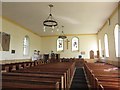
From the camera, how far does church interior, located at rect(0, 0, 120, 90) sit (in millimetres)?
3031

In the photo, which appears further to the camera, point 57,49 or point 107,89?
point 57,49

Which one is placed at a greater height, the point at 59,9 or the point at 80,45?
the point at 59,9

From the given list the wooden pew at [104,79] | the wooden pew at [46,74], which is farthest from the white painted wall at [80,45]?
the wooden pew at [46,74]

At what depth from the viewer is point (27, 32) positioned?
11.9 meters

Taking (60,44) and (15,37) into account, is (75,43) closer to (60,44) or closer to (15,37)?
(60,44)

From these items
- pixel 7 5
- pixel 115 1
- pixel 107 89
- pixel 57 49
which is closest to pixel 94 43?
pixel 57 49

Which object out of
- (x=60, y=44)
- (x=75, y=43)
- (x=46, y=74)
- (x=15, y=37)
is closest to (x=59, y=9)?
(x=15, y=37)

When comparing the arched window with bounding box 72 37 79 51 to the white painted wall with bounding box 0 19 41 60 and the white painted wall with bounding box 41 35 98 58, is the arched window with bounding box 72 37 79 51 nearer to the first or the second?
the white painted wall with bounding box 41 35 98 58

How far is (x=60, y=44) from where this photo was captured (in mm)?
15164

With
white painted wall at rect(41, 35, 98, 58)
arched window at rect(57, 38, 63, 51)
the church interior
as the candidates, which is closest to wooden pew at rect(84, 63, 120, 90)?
the church interior

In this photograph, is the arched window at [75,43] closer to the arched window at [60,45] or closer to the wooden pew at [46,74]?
the arched window at [60,45]

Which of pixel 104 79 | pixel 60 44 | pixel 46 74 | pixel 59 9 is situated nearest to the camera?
pixel 104 79

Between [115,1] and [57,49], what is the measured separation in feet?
32.4

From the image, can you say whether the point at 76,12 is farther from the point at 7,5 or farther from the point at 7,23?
the point at 7,23
